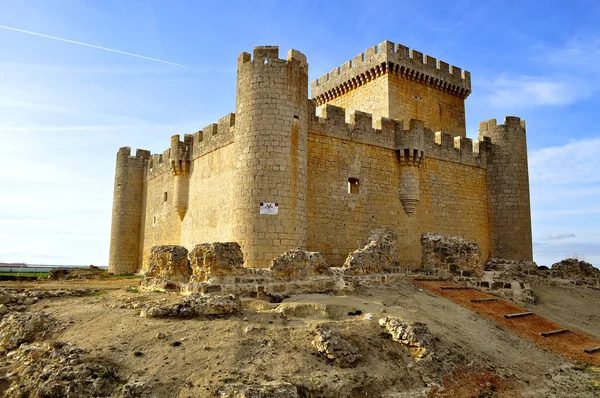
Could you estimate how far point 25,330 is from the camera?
9.47 meters

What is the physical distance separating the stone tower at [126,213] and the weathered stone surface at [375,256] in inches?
603

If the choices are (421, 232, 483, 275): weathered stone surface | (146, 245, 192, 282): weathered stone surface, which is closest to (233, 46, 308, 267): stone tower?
(146, 245, 192, 282): weathered stone surface

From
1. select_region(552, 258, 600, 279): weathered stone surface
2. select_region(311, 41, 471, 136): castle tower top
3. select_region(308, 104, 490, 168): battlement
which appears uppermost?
select_region(311, 41, 471, 136): castle tower top

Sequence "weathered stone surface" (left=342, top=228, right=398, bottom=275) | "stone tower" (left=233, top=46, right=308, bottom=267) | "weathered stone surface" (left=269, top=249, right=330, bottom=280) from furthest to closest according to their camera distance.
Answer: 1. "stone tower" (left=233, top=46, right=308, bottom=267)
2. "weathered stone surface" (left=342, top=228, right=398, bottom=275)
3. "weathered stone surface" (left=269, top=249, right=330, bottom=280)

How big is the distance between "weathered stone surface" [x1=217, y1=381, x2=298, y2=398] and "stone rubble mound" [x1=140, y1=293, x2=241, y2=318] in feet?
8.88

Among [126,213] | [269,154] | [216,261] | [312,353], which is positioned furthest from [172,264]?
[126,213]

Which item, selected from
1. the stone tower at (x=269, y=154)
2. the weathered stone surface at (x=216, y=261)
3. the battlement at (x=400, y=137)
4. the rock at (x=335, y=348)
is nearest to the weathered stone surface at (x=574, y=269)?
the battlement at (x=400, y=137)

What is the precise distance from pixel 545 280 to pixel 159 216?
1738cm

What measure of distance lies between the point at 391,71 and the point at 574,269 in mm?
11075

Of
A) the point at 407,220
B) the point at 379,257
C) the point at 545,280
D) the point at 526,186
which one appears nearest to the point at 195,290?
the point at 379,257

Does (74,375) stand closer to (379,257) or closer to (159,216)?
(379,257)

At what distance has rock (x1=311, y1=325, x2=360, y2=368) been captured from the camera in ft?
25.3

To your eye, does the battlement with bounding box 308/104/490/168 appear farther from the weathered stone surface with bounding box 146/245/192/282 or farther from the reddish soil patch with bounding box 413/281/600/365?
the weathered stone surface with bounding box 146/245/192/282

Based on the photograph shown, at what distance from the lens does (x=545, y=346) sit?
11258mm
